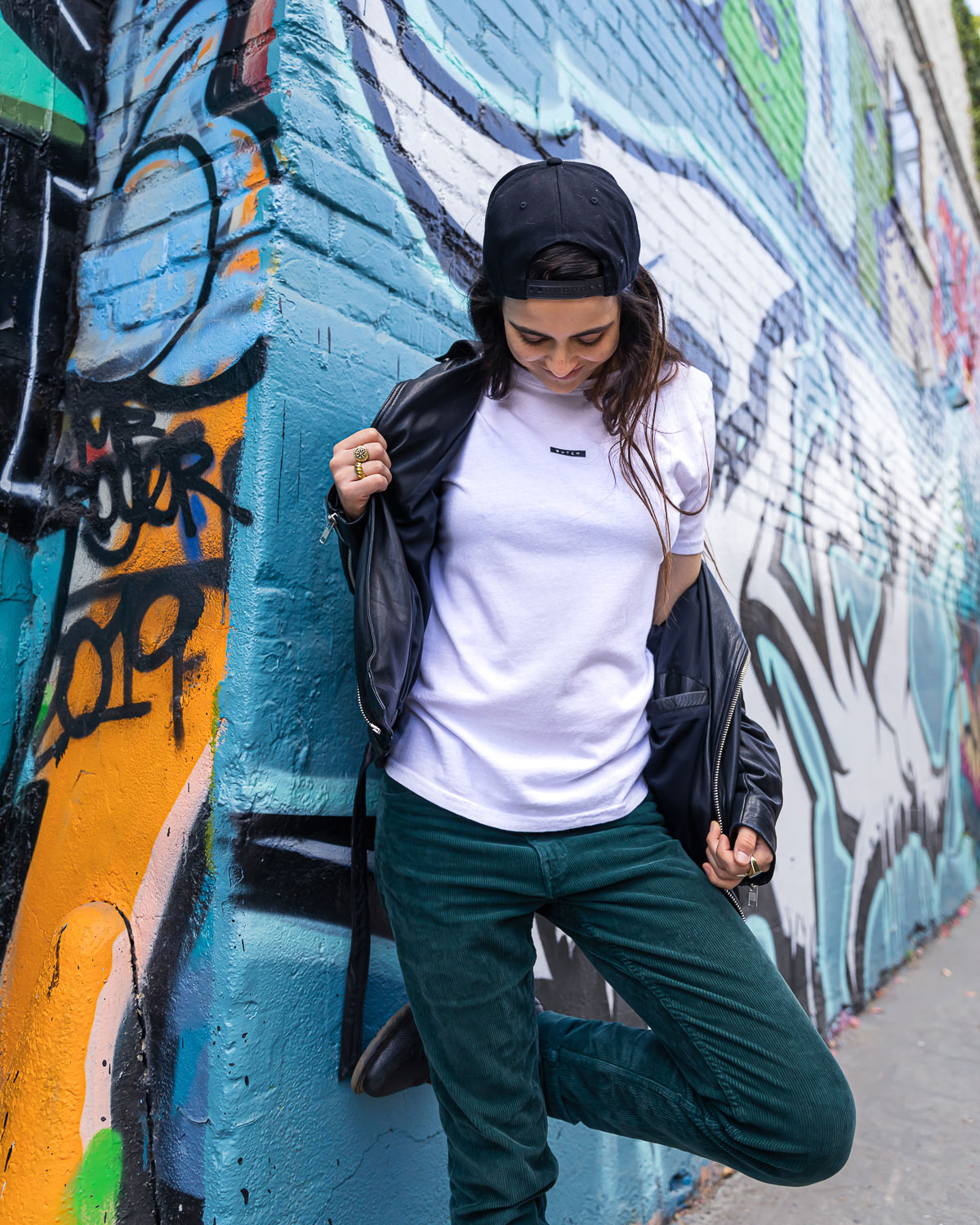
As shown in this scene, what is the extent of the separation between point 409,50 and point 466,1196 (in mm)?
2140

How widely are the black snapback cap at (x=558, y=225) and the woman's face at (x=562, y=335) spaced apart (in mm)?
24

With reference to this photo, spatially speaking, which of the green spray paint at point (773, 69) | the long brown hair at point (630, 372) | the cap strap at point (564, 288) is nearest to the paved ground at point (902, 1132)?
the long brown hair at point (630, 372)

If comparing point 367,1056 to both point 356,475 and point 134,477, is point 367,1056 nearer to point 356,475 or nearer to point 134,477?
point 356,475

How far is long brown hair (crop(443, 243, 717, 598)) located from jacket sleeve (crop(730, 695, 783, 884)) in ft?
1.21

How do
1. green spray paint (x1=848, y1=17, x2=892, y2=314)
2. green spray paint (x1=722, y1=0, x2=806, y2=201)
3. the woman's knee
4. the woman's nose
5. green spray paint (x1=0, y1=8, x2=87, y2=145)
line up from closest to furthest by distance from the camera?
1. the woman's knee
2. the woman's nose
3. green spray paint (x1=0, y1=8, x2=87, y2=145)
4. green spray paint (x1=722, y1=0, x2=806, y2=201)
5. green spray paint (x1=848, y1=17, x2=892, y2=314)

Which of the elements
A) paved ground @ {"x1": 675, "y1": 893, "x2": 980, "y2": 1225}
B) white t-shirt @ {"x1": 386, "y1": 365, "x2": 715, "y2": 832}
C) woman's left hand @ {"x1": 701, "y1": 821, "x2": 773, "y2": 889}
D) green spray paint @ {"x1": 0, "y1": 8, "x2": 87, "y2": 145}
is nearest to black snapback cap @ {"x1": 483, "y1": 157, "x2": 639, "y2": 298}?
white t-shirt @ {"x1": 386, "y1": 365, "x2": 715, "y2": 832}

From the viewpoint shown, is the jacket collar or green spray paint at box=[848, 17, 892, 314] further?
green spray paint at box=[848, 17, 892, 314]

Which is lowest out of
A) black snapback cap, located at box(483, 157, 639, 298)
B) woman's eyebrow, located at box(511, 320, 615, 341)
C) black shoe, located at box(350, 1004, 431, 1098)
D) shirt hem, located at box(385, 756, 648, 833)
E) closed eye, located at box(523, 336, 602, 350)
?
black shoe, located at box(350, 1004, 431, 1098)

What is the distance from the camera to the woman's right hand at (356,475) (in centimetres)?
132

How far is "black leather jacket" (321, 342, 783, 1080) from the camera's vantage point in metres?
1.33

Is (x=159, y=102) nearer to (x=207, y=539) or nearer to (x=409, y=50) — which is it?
(x=409, y=50)

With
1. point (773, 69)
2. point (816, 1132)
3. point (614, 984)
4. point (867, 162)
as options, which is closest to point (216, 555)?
point (614, 984)

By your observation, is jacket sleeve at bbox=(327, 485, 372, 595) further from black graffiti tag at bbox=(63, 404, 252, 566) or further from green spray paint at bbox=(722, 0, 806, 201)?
green spray paint at bbox=(722, 0, 806, 201)

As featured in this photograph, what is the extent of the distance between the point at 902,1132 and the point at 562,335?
3097 mm
